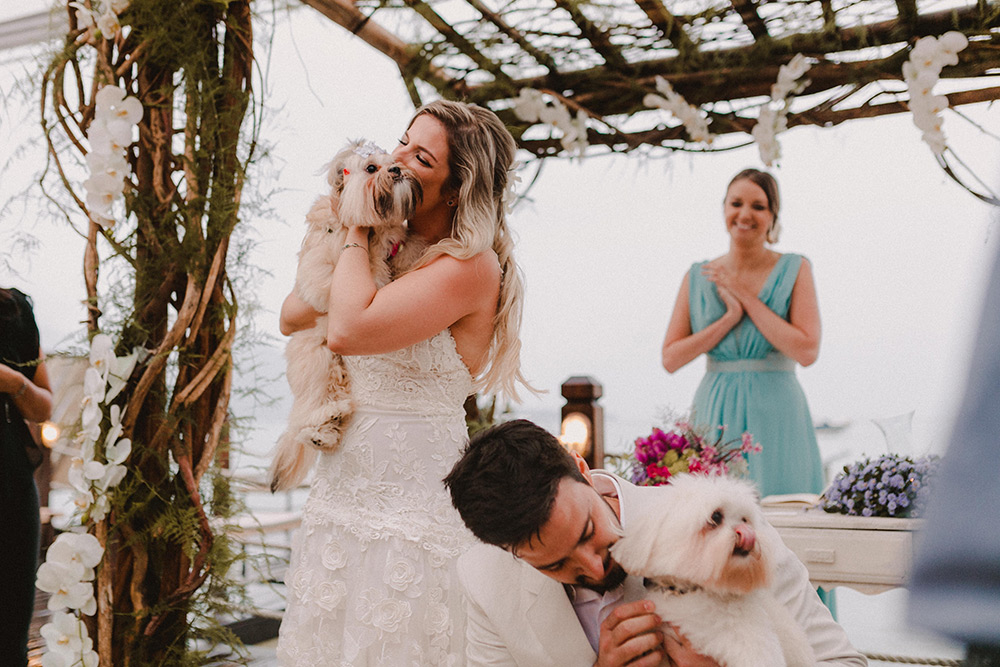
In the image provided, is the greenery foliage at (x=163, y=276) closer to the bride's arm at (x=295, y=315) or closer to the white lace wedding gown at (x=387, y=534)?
the bride's arm at (x=295, y=315)

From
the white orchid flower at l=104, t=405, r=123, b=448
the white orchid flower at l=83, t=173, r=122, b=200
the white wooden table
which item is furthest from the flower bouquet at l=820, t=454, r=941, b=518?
the white orchid flower at l=83, t=173, r=122, b=200

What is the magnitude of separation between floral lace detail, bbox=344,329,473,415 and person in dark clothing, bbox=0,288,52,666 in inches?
29.6

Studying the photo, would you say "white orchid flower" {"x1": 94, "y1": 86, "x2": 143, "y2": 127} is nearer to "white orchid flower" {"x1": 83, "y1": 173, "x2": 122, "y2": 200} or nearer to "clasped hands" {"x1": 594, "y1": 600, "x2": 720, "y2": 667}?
"white orchid flower" {"x1": 83, "y1": 173, "x2": 122, "y2": 200}

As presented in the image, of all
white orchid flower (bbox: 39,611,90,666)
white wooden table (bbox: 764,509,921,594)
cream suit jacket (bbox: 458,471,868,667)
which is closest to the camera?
cream suit jacket (bbox: 458,471,868,667)

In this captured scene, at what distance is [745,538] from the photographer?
40.1 inches

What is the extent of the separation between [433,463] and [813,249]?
10.3 ft

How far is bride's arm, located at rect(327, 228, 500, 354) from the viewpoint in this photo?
1495mm

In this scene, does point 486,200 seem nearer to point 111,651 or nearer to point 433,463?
point 433,463

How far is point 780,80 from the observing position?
332 centimetres

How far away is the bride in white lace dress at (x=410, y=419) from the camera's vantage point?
152 cm

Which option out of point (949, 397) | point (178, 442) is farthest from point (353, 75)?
point (949, 397)

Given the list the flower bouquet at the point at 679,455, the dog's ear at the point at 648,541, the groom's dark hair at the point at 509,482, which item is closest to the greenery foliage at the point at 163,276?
the groom's dark hair at the point at 509,482

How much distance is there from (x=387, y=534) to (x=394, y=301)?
47cm

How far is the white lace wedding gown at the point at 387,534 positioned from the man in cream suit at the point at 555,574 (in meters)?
0.17
